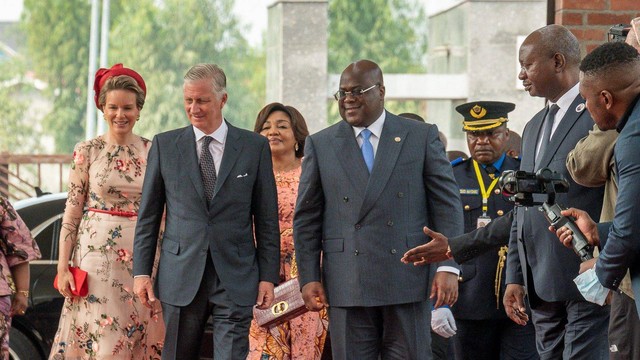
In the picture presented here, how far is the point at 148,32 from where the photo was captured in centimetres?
6506

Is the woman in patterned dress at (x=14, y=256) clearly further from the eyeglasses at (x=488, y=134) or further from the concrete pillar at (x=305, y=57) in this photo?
the concrete pillar at (x=305, y=57)

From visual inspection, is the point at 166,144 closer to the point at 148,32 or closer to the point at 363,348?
the point at 363,348

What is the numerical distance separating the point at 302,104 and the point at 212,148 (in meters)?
14.6

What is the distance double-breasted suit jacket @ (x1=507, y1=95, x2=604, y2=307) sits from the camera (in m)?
6.42

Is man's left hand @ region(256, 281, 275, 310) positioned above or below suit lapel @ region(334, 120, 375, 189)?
below

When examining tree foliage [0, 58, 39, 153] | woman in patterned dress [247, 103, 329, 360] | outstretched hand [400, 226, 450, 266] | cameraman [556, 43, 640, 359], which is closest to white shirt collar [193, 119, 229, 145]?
outstretched hand [400, 226, 450, 266]

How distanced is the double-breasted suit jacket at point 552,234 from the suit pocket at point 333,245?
0.98 m

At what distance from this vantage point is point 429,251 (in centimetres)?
681

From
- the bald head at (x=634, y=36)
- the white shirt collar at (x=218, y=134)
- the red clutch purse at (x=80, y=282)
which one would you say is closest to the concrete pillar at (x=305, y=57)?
the red clutch purse at (x=80, y=282)

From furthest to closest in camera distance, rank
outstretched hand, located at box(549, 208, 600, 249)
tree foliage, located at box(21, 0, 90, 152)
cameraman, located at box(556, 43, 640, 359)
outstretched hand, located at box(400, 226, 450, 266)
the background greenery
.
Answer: tree foliage, located at box(21, 0, 90, 152) → the background greenery → outstretched hand, located at box(400, 226, 450, 266) → outstretched hand, located at box(549, 208, 600, 249) → cameraman, located at box(556, 43, 640, 359)

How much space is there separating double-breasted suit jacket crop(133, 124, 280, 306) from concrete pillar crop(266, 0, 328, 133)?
47.9ft

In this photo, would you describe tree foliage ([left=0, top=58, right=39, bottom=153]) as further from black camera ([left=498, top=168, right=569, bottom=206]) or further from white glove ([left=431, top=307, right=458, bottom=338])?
black camera ([left=498, top=168, right=569, bottom=206])

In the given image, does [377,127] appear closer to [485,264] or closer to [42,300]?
[485,264]

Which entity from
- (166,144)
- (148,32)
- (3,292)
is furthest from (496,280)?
(148,32)
